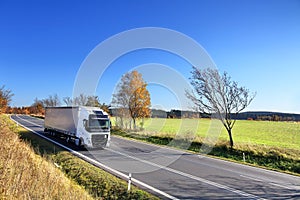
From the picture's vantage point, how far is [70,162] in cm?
1241

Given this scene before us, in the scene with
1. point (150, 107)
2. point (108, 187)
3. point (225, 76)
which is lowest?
point (108, 187)

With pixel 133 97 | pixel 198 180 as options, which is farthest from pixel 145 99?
pixel 198 180

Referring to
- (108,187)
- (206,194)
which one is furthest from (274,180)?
(108,187)

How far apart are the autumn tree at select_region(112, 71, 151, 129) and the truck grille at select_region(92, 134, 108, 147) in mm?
14261

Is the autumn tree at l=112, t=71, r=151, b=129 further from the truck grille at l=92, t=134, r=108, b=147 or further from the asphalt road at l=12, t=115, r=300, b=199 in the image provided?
the asphalt road at l=12, t=115, r=300, b=199

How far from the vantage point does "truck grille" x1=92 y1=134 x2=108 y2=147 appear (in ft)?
54.7

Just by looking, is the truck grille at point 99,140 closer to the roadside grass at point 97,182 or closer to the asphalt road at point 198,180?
the asphalt road at point 198,180

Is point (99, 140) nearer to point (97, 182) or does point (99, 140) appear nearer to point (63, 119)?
point (63, 119)

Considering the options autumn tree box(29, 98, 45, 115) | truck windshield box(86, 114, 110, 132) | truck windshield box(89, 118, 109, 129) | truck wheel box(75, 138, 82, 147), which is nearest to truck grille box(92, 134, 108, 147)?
truck windshield box(86, 114, 110, 132)

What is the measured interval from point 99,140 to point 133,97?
1534 cm

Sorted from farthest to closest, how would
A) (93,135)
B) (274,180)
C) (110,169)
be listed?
(93,135)
(110,169)
(274,180)

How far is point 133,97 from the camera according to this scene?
31781mm

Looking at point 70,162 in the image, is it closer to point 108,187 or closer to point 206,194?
point 108,187

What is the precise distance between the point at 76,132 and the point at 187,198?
1263 cm
